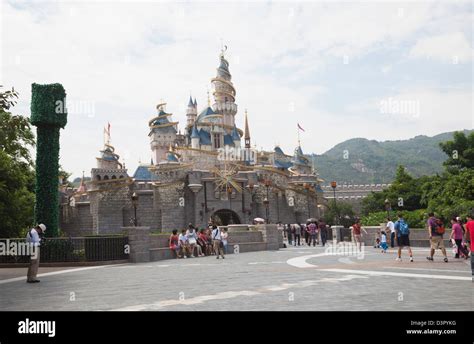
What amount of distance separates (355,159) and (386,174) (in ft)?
81.0

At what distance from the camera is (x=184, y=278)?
472 inches

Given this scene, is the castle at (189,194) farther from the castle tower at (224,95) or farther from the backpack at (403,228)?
the backpack at (403,228)

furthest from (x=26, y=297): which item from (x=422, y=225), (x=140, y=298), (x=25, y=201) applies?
(x=422, y=225)

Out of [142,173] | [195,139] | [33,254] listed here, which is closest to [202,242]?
[33,254]

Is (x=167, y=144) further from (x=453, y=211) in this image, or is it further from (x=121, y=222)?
(x=453, y=211)

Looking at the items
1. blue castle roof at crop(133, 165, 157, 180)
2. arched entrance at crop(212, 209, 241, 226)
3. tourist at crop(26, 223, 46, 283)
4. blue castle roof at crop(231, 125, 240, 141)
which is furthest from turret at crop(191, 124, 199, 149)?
tourist at crop(26, 223, 46, 283)

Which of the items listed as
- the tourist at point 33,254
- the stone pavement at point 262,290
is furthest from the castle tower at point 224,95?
the tourist at point 33,254

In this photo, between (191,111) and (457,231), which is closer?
(457,231)

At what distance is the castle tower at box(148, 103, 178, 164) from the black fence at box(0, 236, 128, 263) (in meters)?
55.8

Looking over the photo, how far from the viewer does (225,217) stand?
57.3m

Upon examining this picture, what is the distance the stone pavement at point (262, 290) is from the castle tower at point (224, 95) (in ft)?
203

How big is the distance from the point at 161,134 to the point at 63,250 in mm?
58371

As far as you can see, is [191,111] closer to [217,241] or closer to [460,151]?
[460,151]
